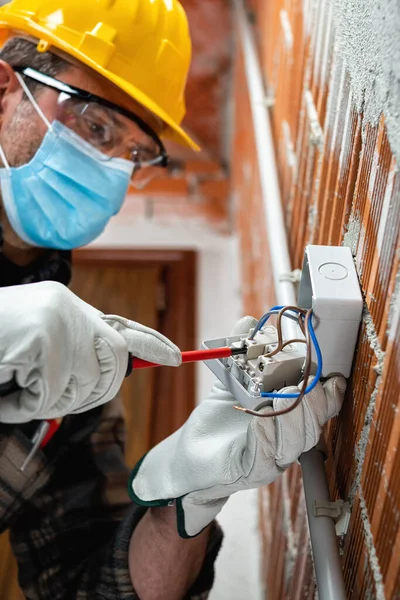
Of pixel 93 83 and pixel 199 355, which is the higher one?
pixel 93 83

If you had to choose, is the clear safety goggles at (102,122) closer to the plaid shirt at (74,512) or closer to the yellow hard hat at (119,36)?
the yellow hard hat at (119,36)

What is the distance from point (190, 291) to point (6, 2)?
1.69 m

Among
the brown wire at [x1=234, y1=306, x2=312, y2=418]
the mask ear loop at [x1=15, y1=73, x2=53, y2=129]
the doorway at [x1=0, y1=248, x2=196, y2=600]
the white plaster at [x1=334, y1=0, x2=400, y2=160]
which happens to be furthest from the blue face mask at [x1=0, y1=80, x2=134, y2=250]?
the doorway at [x1=0, y1=248, x2=196, y2=600]

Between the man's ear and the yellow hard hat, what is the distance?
0.10 m

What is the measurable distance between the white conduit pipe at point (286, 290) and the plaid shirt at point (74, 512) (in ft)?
1.40

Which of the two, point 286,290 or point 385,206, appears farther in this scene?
point 286,290

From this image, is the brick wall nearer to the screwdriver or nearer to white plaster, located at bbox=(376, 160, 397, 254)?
white plaster, located at bbox=(376, 160, 397, 254)

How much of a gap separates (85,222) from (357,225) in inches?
31.3

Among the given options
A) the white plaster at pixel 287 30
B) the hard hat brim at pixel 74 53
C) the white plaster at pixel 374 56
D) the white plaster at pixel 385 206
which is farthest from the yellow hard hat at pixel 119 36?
the white plaster at pixel 385 206

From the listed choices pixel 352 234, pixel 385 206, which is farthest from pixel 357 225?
pixel 385 206

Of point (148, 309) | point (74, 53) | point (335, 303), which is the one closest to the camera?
point (335, 303)

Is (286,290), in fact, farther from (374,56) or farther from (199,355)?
(374,56)

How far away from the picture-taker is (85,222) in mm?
1475

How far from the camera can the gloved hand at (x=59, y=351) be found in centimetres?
74
